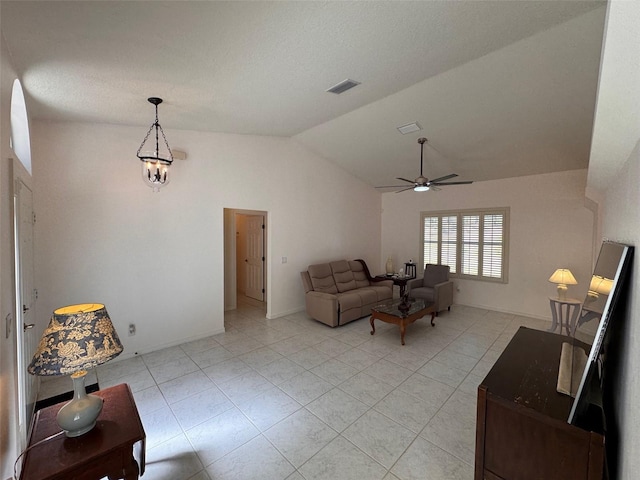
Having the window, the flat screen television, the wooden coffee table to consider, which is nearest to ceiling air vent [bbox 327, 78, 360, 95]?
the flat screen television

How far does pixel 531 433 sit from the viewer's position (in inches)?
49.8

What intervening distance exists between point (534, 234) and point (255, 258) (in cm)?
565

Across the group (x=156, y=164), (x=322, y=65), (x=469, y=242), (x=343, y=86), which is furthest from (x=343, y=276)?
(x=322, y=65)

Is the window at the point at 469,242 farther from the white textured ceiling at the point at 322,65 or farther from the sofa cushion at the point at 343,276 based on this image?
the sofa cushion at the point at 343,276

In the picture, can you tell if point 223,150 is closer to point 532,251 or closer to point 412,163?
point 412,163

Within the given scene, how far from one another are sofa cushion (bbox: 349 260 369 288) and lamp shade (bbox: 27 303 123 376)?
4.70 m

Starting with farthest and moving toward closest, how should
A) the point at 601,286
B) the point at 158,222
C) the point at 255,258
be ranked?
the point at 255,258, the point at 158,222, the point at 601,286

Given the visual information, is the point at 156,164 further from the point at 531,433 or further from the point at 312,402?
the point at 531,433

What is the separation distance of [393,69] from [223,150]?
9.09 feet

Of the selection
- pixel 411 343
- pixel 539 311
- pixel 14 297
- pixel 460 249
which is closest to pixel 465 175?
pixel 460 249

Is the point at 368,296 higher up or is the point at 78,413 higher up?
the point at 78,413

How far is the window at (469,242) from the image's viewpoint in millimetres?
5340

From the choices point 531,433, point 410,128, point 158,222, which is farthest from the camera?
point 410,128

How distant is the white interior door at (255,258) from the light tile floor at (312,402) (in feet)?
6.24
